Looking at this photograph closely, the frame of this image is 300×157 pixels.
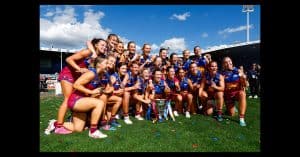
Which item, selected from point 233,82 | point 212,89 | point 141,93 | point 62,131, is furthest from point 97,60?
point 233,82

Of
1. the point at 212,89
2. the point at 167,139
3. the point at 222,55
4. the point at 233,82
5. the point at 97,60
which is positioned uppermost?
the point at 222,55

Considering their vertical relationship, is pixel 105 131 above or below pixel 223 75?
below

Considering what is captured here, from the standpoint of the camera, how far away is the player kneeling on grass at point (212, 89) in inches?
286

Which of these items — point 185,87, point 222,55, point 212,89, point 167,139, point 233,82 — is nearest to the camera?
point 167,139

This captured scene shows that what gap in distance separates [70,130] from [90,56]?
5.57ft

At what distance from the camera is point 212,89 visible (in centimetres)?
767

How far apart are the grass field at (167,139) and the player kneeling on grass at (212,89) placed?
28.7 inches

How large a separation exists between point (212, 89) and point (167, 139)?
301cm

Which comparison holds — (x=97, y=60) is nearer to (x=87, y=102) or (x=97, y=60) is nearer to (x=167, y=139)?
(x=87, y=102)

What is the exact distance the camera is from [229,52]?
116 ft

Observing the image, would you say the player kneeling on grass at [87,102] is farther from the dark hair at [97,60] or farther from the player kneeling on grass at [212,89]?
the player kneeling on grass at [212,89]

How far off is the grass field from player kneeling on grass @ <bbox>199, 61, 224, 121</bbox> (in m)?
0.73
